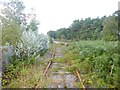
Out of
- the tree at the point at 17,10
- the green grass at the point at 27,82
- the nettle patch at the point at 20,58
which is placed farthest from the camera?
the tree at the point at 17,10

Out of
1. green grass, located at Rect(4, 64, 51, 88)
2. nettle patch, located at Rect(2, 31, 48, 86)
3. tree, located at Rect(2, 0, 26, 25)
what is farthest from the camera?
tree, located at Rect(2, 0, 26, 25)

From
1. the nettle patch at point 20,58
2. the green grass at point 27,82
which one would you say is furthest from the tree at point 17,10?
the green grass at point 27,82

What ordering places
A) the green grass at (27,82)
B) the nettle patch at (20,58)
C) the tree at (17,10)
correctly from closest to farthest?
the green grass at (27,82) < the nettle patch at (20,58) < the tree at (17,10)

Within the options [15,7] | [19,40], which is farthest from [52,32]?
[19,40]

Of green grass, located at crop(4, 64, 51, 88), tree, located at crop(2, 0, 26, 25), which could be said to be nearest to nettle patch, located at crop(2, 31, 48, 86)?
green grass, located at crop(4, 64, 51, 88)

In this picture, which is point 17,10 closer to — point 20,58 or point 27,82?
point 20,58

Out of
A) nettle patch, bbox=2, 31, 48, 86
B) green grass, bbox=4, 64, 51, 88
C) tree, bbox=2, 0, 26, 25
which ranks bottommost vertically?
green grass, bbox=4, 64, 51, 88

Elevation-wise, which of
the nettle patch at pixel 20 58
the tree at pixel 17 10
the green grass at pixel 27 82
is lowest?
the green grass at pixel 27 82

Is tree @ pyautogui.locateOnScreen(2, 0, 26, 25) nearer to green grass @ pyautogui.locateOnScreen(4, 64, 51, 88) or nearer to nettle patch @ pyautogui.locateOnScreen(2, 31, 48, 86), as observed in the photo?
nettle patch @ pyautogui.locateOnScreen(2, 31, 48, 86)

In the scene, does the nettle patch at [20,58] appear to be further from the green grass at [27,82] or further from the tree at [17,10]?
the tree at [17,10]

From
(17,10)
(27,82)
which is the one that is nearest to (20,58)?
(27,82)

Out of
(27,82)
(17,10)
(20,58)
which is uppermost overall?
(17,10)

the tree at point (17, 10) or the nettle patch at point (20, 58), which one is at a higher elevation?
the tree at point (17, 10)

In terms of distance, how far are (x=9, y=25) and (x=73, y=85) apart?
22.8 ft
